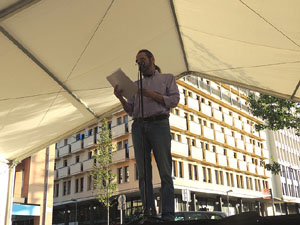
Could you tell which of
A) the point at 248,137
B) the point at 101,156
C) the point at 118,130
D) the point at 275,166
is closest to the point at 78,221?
the point at 118,130

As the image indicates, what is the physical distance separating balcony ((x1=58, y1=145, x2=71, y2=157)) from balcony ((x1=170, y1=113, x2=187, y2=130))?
1746 cm

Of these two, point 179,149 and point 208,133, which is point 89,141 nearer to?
point 179,149

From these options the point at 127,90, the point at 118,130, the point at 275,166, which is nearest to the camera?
the point at 127,90

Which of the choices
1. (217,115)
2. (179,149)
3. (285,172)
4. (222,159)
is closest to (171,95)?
(179,149)

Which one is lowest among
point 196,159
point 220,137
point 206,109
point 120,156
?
point 196,159

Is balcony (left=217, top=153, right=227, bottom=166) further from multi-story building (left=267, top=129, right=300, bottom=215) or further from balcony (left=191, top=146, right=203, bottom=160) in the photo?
multi-story building (left=267, top=129, right=300, bottom=215)

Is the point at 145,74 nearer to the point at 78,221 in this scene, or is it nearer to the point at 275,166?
the point at 275,166

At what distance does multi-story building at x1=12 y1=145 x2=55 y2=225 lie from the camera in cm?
2051

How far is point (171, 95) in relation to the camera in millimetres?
3521

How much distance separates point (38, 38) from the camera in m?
6.02

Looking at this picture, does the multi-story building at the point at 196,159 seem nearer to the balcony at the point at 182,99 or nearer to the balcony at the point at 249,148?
the balcony at the point at 249,148

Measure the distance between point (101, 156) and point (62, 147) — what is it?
19.0m

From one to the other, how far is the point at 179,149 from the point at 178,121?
2869mm

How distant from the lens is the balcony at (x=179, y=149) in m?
31.3
